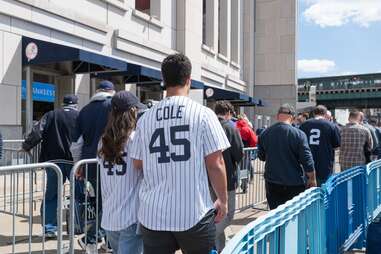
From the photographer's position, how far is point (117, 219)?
151 inches

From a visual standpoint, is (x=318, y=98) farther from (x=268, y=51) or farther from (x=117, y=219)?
(x=117, y=219)

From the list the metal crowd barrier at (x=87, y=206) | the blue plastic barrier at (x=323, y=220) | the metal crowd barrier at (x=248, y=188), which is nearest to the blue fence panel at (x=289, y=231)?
the blue plastic barrier at (x=323, y=220)

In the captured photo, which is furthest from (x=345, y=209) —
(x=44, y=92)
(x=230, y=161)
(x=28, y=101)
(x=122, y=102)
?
(x=44, y=92)

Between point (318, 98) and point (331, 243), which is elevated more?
point (318, 98)

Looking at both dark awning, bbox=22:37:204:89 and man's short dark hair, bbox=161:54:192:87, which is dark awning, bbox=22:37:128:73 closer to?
dark awning, bbox=22:37:204:89

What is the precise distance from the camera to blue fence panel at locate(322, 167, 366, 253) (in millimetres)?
5082

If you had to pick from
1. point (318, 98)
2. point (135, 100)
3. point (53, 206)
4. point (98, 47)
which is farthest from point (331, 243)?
point (318, 98)

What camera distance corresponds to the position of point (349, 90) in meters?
70.6

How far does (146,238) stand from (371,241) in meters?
2.88

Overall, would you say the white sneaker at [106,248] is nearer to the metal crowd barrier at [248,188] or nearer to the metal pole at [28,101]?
the metal crowd barrier at [248,188]

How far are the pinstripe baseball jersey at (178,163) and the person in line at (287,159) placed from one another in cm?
303

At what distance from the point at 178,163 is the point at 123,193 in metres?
0.92

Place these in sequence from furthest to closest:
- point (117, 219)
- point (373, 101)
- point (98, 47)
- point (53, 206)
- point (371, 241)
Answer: point (373, 101) < point (98, 47) < point (53, 206) < point (371, 241) < point (117, 219)

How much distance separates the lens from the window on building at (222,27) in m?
30.9
